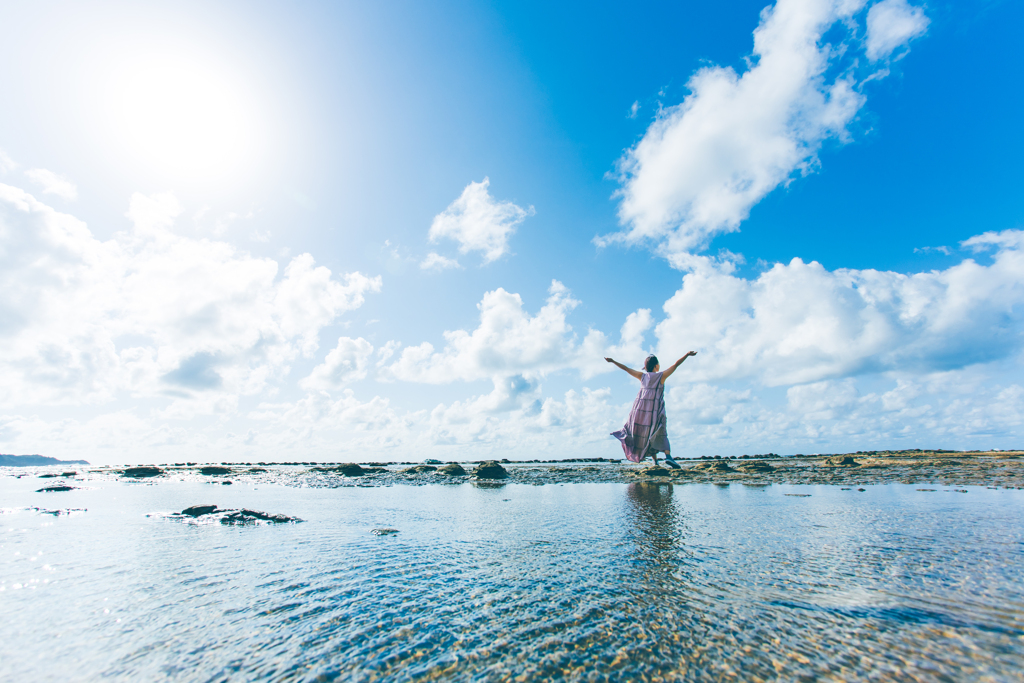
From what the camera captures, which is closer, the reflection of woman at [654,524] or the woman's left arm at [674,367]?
the reflection of woman at [654,524]

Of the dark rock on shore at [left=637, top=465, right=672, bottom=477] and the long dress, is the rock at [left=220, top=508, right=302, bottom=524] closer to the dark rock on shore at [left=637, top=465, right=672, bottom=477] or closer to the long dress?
the long dress

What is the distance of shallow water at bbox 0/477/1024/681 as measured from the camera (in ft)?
18.2

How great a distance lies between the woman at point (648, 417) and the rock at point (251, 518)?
65.1 feet

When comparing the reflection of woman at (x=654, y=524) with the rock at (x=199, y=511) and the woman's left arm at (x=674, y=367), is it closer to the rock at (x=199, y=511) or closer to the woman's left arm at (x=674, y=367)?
the woman's left arm at (x=674, y=367)

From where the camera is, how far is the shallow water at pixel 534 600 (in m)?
5.54

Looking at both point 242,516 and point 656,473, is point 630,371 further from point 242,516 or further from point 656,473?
point 242,516

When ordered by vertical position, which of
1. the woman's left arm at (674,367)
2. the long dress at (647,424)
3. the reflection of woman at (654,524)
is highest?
the woman's left arm at (674,367)

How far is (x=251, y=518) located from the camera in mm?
17156

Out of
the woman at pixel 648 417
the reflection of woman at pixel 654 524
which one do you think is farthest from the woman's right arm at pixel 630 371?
the reflection of woman at pixel 654 524

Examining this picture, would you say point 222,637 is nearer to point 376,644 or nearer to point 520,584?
point 376,644

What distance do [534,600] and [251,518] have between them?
48.6ft

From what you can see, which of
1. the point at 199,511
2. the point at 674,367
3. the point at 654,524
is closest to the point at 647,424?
the point at 674,367

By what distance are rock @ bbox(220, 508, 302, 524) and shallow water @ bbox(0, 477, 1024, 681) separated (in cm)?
164

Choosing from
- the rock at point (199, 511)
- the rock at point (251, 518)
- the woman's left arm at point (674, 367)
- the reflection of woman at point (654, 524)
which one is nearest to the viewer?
the reflection of woman at point (654, 524)
